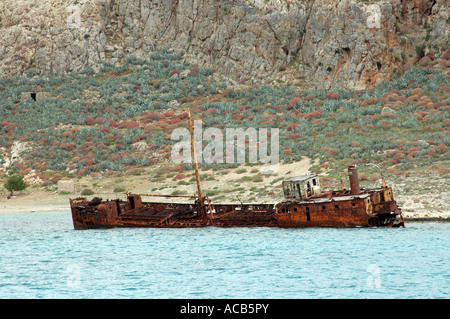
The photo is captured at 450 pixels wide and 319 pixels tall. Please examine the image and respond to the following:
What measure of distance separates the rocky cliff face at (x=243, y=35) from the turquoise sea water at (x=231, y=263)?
149ft

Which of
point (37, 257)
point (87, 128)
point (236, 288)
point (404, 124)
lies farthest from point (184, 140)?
point (236, 288)

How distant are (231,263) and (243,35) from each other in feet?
211

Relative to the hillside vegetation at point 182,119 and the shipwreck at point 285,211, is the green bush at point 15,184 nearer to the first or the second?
the hillside vegetation at point 182,119

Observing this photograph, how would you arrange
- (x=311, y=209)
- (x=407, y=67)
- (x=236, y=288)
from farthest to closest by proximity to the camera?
(x=407, y=67) < (x=311, y=209) < (x=236, y=288)

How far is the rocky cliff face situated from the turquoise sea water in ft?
149

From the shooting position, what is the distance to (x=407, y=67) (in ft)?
284

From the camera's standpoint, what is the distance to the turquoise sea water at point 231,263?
29.3 meters

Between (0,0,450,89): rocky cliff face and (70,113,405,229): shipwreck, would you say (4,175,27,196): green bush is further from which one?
(0,0,450,89): rocky cliff face

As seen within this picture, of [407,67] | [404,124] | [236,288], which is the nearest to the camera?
[236,288]

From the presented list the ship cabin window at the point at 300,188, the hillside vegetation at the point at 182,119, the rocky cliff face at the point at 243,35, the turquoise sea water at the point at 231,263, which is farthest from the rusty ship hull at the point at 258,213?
the rocky cliff face at the point at 243,35

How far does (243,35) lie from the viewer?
312 ft

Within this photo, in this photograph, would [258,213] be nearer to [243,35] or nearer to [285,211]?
[285,211]
